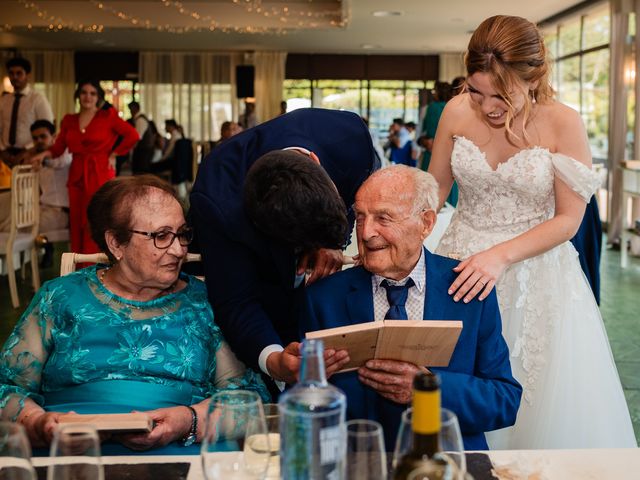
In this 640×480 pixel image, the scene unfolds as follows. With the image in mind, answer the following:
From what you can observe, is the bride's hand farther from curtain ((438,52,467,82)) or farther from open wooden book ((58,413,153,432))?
curtain ((438,52,467,82))

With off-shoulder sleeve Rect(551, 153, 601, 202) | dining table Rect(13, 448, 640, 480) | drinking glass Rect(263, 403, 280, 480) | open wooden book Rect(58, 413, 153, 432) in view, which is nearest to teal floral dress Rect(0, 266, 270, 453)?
open wooden book Rect(58, 413, 153, 432)

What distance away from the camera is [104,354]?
2.18 meters

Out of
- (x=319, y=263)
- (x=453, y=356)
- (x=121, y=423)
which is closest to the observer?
(x=121, y=423)

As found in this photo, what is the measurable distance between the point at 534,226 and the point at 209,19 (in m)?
12.6

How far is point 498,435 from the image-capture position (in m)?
2.79

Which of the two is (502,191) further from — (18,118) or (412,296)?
(18,118)

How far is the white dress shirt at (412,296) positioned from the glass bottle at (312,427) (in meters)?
1.06

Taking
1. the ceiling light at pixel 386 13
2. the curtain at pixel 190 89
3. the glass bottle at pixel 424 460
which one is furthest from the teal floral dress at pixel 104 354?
the curtain at pixel 190 89

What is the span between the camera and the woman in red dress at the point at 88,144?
7094mm

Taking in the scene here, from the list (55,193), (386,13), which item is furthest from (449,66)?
(55,193)

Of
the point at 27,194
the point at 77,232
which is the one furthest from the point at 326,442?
the point at 77,232

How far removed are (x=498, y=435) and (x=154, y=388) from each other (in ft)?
4.20

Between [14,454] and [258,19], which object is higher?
[258,19]

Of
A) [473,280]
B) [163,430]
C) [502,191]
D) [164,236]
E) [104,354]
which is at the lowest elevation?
[163,430]
